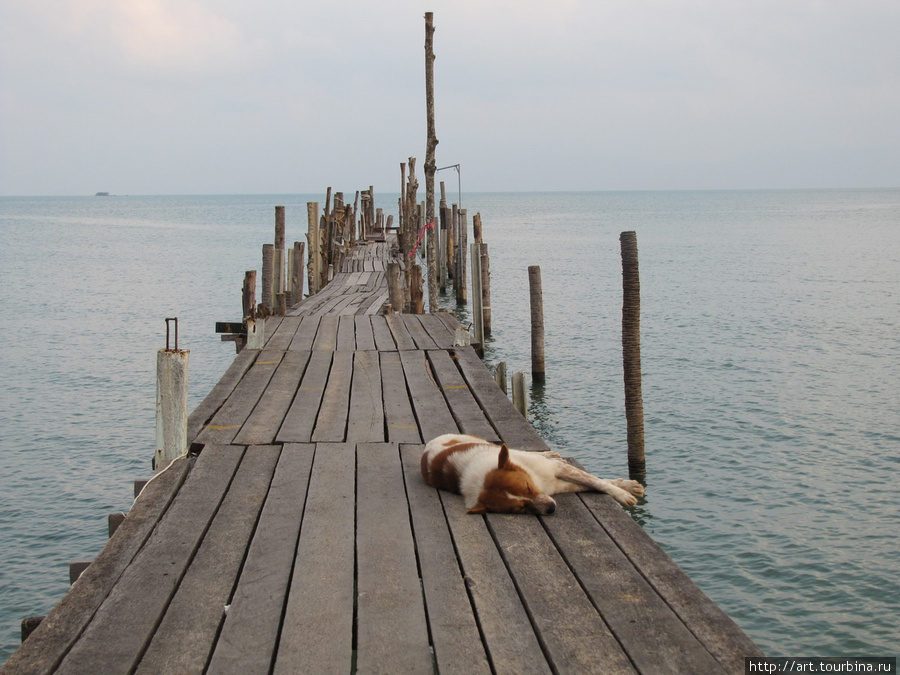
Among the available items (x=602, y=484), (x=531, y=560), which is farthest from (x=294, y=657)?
(x=602, y=484)

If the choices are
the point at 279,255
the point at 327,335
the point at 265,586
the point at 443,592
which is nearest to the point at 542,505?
the point at 443,592

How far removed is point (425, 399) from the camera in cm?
710

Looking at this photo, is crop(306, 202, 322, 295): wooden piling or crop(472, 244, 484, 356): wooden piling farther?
crop(306, 202, 322, 295): wooden piling

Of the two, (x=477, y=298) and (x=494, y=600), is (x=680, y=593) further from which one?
(x=477, y=298)

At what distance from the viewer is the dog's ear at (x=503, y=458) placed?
14.2ft

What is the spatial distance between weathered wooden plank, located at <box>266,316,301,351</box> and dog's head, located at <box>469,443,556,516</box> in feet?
18.0

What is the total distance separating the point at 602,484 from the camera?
4.80 m

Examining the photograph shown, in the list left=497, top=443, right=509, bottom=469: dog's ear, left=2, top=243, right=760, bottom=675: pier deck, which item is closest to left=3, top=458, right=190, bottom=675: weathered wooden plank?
left=2, top=243, right=760, bottom=675: pier deck

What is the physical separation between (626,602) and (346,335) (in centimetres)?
733

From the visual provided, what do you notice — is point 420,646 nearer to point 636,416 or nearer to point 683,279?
point 636,416

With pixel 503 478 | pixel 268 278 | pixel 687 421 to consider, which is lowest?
pixel 687 421

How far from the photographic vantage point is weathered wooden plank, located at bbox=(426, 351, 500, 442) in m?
6.16

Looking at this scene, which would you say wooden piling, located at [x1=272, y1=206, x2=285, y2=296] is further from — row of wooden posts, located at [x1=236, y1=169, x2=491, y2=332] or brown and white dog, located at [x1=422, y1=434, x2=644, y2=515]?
brown and white dog, located at [x1=422, y1=434, x2=644, y2=515]

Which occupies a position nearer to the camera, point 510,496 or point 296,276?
point 510,496
